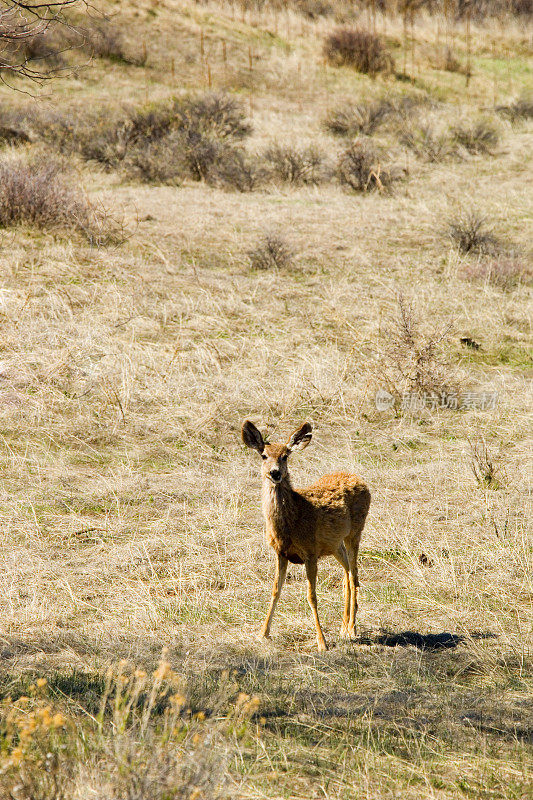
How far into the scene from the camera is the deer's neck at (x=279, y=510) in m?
4.99

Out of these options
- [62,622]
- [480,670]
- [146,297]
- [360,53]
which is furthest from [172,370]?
[360,53]

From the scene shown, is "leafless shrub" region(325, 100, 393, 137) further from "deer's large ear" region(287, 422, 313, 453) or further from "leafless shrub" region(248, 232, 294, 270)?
"deer's large ear" region(287, 422, 313, 453)

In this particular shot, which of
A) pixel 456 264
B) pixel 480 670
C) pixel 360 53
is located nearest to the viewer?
pixel 480 670

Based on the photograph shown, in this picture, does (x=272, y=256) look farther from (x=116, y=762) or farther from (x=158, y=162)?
(x=116, y=762)

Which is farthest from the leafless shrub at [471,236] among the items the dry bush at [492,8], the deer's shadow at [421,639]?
the dry bush at [492,8]

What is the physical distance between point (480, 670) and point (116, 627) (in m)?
2.22

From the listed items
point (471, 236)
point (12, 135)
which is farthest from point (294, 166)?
point (12, 135)

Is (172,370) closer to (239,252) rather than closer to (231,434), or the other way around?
(231,434)

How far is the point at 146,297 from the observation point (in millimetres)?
11828

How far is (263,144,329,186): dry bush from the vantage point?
18.7 m

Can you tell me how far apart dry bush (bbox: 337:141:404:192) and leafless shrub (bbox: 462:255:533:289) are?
4.67 m

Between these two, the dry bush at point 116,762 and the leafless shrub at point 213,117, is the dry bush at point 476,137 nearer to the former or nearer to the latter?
the leafless shrub at point 213,117

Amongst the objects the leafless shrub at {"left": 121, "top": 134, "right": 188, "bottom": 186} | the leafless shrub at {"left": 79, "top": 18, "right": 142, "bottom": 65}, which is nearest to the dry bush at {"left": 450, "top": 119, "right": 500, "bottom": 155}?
the leafless shrub at {"left": 121, "top": 134, "right": 188, "bottom": 186}

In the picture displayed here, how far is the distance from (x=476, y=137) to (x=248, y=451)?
15.9 m
